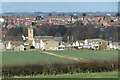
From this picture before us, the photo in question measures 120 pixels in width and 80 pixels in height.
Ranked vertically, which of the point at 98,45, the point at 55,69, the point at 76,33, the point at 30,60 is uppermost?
the point at 76,33

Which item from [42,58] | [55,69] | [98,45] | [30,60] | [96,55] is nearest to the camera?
[55,69]


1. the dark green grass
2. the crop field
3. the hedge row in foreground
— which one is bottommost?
the hedge row in foreground

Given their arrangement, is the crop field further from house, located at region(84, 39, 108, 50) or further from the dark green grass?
house, located at region(84, 39, 108, 50)

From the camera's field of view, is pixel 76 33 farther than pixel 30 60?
Yes

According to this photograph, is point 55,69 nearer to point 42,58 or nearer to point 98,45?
point 42,58

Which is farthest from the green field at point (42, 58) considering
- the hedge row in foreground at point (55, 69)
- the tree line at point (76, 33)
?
the tree line at point (76, 33)

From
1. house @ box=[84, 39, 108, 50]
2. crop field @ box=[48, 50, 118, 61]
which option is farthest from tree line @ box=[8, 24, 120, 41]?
crop field @ box=[48, 50, 118, 61]

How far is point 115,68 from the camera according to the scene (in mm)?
21484

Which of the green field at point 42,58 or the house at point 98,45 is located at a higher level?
the house at point 98,45

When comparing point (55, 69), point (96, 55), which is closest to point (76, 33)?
point (96, 55)

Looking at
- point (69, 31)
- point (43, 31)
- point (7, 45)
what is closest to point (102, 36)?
point (69, 31)

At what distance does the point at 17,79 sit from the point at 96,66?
577cm

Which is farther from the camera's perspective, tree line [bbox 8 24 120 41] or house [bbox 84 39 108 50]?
tree line [bbox 8 24 120 41]

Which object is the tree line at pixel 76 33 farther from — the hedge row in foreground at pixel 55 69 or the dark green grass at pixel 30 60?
the hedge row in foreground at pixel 55 69
